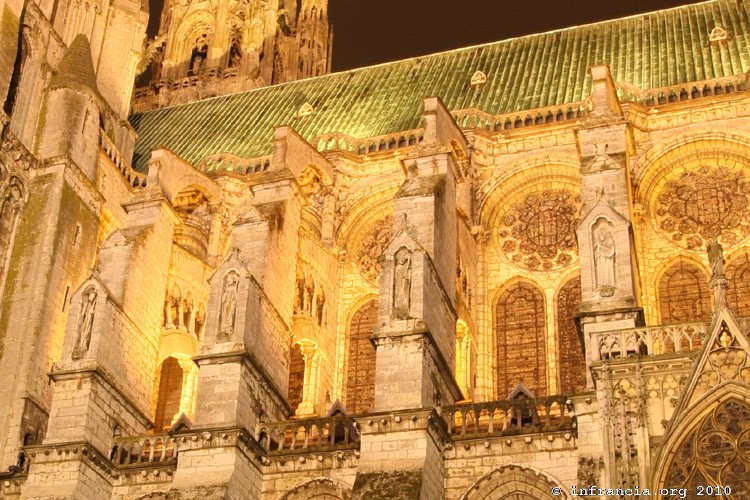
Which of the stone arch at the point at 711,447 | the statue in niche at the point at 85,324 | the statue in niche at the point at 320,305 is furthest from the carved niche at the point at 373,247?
the stone arch at the point at 711,447

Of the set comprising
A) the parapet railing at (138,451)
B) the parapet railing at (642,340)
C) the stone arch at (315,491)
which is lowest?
the stone arch at (315,491)

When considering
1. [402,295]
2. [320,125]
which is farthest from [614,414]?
[320,125]

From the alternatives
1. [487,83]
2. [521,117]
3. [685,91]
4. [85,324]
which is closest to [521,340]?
[521,117]

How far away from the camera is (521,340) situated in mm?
24281

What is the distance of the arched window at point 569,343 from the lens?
76.2ft

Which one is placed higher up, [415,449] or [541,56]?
[541,56]

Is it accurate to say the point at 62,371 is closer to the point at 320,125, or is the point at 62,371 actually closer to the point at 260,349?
the point at 260,349

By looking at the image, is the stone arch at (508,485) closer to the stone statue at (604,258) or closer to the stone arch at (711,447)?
the stone arch at (711,447)

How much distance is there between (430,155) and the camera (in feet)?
76.5

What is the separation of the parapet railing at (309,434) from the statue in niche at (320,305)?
442 centimetres

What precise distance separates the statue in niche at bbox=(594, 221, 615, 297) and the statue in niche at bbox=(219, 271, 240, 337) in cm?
634

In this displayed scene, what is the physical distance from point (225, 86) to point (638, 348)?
24.6m

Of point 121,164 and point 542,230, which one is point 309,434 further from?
point 121,164

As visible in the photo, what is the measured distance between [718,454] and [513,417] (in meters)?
4.24
